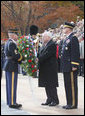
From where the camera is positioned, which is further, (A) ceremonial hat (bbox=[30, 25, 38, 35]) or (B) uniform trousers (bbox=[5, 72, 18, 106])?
(A) ceremonial hat (bbox=[30, 25, 38, 35])

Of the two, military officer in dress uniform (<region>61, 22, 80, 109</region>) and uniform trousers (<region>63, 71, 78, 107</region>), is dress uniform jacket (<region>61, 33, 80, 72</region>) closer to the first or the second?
military officer in dress uniform (<region>61, 22, 80, 109</region>)

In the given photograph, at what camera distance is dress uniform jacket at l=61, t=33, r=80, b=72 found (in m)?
7.36

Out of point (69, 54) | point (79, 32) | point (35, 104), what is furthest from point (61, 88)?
point (79, 32)

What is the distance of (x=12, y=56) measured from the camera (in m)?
7.61

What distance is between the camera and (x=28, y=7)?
2403 cm

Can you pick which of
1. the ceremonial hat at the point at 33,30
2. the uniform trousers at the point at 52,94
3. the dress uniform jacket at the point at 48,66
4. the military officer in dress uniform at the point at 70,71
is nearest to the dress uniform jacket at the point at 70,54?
the military officer in dress uniform at the point at 70,71

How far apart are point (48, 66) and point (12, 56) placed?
88cm

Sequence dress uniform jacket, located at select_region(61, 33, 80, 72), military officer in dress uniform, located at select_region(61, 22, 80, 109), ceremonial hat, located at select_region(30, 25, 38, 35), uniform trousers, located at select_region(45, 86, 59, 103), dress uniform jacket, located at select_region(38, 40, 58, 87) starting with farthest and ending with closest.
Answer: ceremonial hat, located at select_region(30, 25, 38, 35) → uniform trousers, located at select_region(45, 86, 59, 103) → dress uniform jacket, located at select_region(38, 40, 58, 87) → military officer in dress uniform, located at select_region(61, 22, 80, 109) → dress uniform jacket, located at select_region(61, 33, 80, 72)

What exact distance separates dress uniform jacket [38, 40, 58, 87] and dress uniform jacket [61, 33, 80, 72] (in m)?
0.37

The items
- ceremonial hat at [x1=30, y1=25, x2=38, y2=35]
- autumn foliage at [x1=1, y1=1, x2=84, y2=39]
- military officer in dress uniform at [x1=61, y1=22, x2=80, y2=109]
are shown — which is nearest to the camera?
military officer in dress uniform at [x1=61, y1=22, x2=80, y2=109]

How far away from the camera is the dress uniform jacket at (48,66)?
7.84m

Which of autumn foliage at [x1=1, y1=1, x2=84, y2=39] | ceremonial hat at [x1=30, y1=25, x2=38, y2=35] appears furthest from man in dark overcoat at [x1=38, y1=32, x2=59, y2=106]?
autumn foliage at [x1=1, y1=1, x2=84, y2=39]

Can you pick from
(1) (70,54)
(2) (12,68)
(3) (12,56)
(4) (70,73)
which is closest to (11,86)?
(2) (12,68)

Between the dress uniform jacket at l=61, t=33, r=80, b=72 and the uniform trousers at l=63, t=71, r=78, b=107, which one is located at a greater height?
the dress uniform jacket at l=61, t=33, r=80, b=72
